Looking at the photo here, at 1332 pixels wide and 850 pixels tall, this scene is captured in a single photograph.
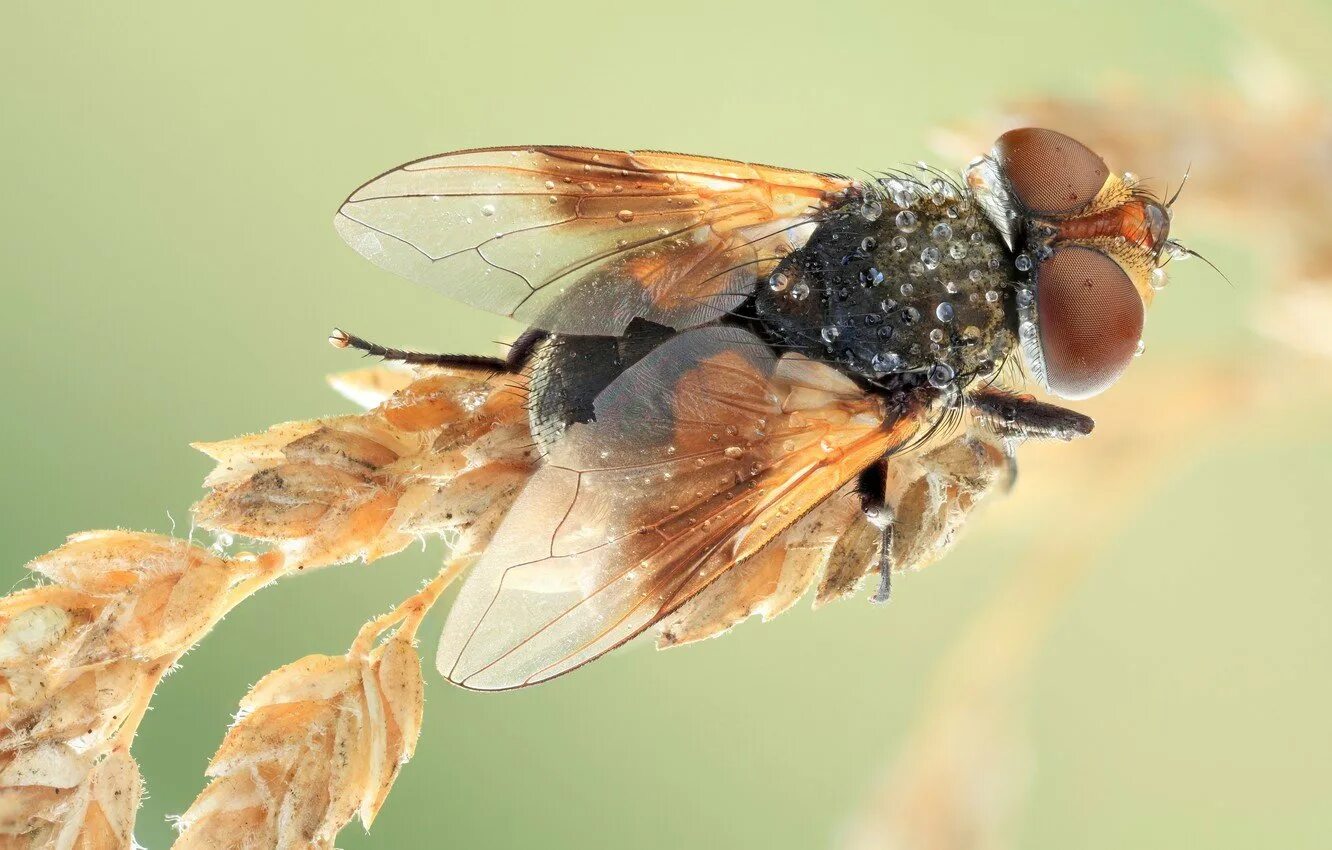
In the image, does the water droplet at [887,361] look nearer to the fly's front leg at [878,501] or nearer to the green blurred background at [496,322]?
the fly's front leg at [878,501]

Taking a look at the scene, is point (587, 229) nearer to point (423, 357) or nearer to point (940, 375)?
point (423, 357)

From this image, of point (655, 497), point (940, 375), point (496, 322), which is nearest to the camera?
point (655, 497)

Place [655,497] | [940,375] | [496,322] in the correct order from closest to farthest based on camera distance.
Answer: [655,497]
[940,375]
[496,322]

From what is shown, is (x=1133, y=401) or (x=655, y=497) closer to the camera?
(x=655, y=497)

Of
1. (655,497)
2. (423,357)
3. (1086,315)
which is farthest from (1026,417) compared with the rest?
(423,357)

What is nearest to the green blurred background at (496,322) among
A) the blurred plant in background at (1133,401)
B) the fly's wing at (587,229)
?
the blurred plant in background at (1133,401)

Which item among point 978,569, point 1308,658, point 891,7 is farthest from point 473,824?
point 891,7
